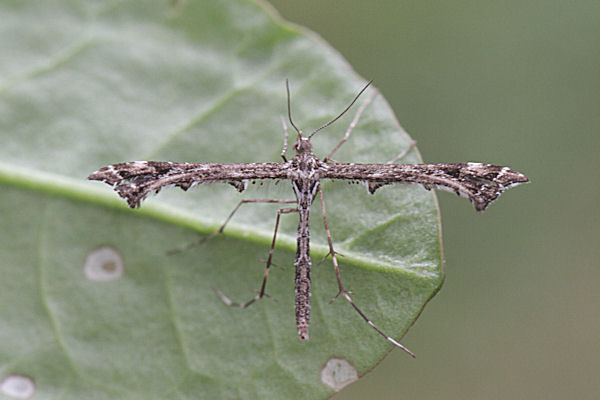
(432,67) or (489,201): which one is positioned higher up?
(432,67)

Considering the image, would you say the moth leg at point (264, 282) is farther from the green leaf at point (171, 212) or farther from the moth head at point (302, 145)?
the moth head at point (302, 145)

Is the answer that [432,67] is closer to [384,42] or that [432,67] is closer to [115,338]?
[384,42]

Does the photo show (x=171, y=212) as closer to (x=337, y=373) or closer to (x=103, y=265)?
(x=103, y=265)

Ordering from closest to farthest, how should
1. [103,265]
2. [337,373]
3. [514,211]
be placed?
[337,373]
[103,265]
[514,211]

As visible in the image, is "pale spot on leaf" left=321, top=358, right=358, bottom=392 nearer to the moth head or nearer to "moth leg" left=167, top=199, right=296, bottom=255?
"moth leg" left=167, top=199, right=296, bottom=255

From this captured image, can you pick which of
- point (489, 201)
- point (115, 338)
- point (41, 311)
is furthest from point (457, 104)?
point (41, 311)

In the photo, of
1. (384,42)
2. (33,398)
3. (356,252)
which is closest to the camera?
(356,252)

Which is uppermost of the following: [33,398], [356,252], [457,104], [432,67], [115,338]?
[432,67]

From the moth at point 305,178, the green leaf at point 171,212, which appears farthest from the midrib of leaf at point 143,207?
the moth at point 305,178

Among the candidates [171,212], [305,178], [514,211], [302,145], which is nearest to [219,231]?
[171,212]
